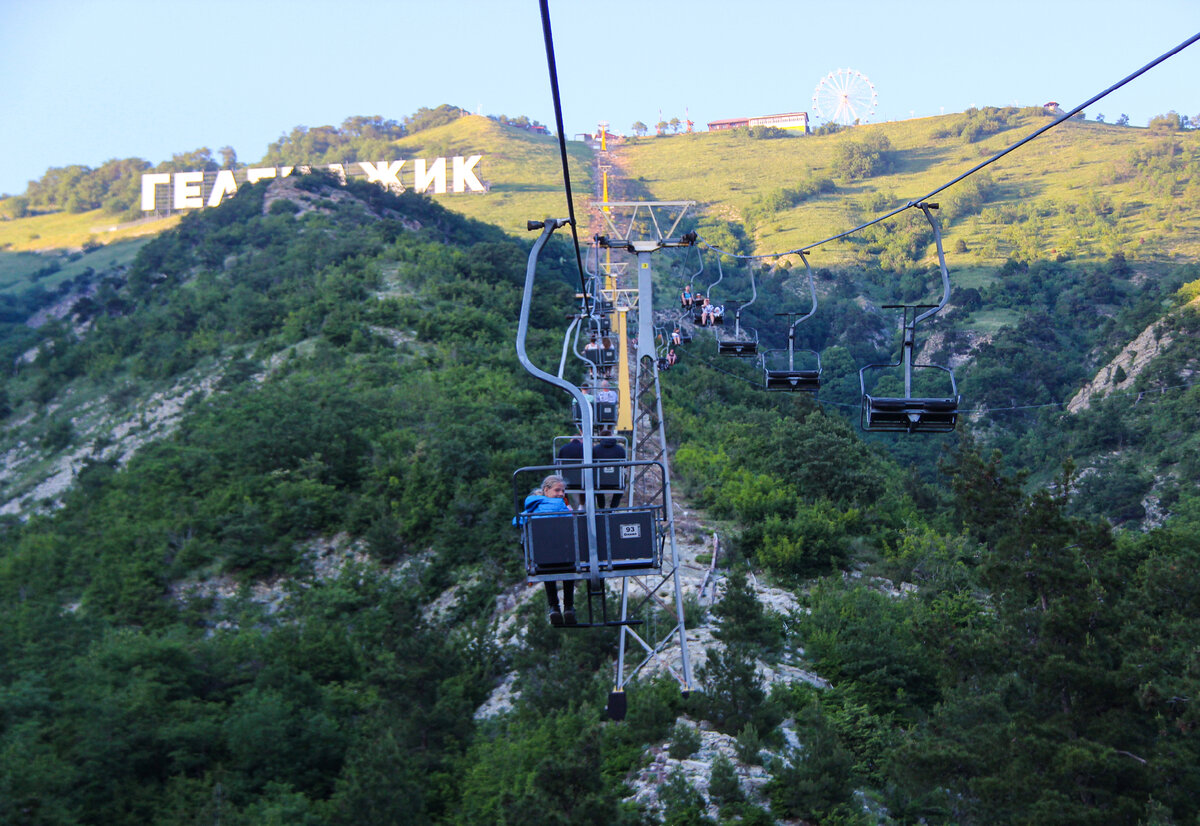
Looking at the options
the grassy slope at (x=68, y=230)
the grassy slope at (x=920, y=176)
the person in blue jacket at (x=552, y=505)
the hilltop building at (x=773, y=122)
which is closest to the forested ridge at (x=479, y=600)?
the person in blue jacket at (x=552, y=505)

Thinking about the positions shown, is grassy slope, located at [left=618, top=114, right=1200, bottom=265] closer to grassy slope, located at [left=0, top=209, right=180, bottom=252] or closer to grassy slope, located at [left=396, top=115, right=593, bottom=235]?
grassy slope, located at [left=396, top=115, right=593, bottom=235]

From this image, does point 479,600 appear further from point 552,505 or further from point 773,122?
point 773,122

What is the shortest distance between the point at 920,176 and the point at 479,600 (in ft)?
389

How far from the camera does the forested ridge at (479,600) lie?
14.9m

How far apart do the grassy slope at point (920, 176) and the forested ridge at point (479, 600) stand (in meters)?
47.8

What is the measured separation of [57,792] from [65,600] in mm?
13015

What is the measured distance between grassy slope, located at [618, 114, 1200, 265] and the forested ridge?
1883 inches

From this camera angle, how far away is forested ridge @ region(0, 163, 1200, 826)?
14.9 metres

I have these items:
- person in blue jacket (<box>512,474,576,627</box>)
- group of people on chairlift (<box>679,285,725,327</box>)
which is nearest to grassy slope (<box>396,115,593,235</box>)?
group of people on chairlift (<box>679,285,725,327</box>)

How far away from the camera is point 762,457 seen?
35.4m

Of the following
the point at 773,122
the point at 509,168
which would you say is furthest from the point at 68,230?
the point at 773,122

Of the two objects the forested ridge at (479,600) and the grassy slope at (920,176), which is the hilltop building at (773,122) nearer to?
the grassy slope at (920,176)

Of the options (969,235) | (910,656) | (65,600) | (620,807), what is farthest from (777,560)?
(969,235)

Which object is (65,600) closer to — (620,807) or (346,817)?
(346,817)
